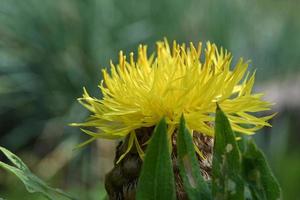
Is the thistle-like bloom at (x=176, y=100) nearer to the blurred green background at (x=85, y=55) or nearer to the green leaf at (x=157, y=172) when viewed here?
the green leaf at (x=157, y=172)

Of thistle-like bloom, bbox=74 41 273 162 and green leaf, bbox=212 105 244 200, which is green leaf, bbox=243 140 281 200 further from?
thistle-like bloom, bbox=74 41 273 162

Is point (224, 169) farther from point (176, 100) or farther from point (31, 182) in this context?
point (31, 182)

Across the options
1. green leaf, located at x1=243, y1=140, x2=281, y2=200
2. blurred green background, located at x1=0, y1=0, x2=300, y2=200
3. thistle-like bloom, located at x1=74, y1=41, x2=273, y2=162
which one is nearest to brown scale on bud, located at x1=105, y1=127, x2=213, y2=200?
thistle-like bloom, located at x1=74, y1=41, x2=273, y2=162

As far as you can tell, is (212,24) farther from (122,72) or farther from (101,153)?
(122,72)

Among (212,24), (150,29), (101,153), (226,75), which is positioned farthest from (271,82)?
(226,75)

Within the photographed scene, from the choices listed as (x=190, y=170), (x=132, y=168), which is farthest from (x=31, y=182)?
(x=190, y=170)
